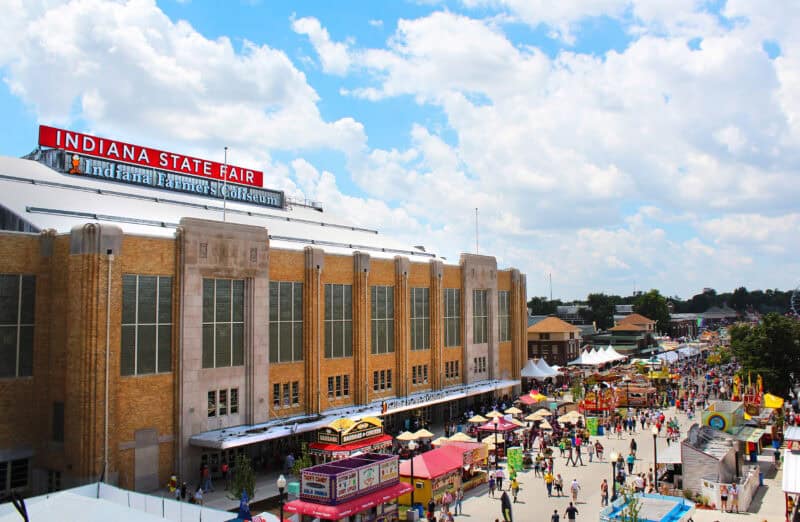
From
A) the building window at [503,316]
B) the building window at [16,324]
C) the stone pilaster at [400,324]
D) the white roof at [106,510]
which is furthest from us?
the building window at [503,316]

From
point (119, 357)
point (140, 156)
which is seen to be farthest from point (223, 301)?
point (140, 156)

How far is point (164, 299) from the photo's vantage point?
37031 mm

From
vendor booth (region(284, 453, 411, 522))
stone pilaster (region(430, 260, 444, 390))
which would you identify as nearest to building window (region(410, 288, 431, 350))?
stone pilaster (region(430, 260, 444, 390))

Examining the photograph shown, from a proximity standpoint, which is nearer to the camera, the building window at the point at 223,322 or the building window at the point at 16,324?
the building window at the point at 16,324

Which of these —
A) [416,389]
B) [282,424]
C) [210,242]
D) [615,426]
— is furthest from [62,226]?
[615,426]

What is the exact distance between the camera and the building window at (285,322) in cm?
4369

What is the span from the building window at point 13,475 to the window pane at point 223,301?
39.7 ft

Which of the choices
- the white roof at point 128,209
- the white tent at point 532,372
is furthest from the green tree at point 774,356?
the white roof at point 128,209

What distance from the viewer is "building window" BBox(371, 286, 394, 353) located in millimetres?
53062

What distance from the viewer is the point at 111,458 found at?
110 feet

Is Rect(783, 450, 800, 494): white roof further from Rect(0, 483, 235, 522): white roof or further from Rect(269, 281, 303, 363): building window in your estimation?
Rect(269, 281, 303, 363): building window

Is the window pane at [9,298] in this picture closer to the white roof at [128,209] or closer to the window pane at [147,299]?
the white roof at [128,209]

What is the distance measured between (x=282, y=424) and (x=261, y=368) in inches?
142

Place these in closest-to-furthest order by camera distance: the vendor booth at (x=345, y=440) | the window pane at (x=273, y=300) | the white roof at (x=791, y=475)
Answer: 1. the white roof at (x=791, y=475)
2. the vendor booth at (x=345, y=440)
3. the window pane at (x=273, y=300)
